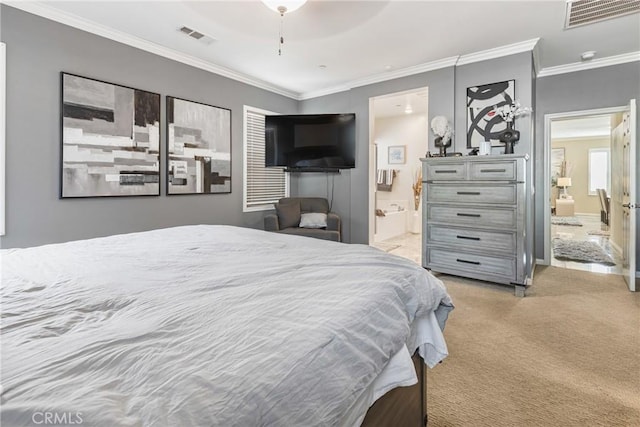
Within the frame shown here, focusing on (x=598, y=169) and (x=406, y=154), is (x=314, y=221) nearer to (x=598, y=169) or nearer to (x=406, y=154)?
(x=406, y=154)

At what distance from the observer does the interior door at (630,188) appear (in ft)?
11.5

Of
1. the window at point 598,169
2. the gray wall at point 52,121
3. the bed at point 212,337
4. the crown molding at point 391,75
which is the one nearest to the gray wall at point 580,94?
the crown molding at point 391,75

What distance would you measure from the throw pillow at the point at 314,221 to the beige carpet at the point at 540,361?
200cm

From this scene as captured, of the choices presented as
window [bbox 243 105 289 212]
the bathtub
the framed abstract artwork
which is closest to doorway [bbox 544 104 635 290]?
the framed abstract artwork

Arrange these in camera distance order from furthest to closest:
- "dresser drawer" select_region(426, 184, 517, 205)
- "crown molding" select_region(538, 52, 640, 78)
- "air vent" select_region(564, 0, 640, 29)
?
"crown molding" select_region(538, 52, 640, 78), "dresser drawer" select_region(426, 184, 517, 205), "air vent" select_region(564, 0, 640, 29)

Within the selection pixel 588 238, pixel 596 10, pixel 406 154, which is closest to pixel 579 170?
pixel 588 238

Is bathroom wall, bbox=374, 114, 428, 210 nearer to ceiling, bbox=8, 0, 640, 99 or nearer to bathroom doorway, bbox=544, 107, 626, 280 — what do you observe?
bathroom doorway, bbox=544, 107, 626, 280

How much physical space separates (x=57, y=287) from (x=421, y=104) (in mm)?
6737

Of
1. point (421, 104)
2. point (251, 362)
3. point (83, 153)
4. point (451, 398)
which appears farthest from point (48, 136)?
point (421, 104)

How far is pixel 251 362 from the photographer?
0.68 metres

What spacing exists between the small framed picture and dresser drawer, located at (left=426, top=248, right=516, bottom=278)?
4265mm

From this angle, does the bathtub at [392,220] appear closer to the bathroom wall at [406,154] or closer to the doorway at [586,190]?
the bathroom wall at [406,154]

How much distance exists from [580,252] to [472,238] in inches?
126

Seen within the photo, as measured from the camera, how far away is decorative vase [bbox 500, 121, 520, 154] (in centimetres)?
356
